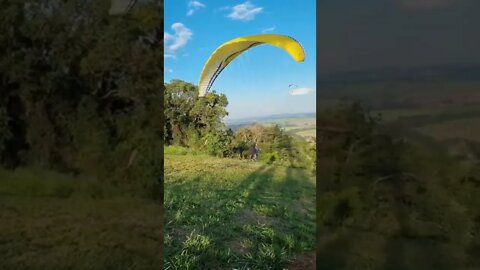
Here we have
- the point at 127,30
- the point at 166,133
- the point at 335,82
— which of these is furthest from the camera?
the point at 166,133

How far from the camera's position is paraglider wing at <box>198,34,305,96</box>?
3920 mm

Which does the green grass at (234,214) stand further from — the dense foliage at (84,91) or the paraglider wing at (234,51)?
the paraglider wing at (234,51)

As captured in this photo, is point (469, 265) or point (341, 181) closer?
point (469, 265)

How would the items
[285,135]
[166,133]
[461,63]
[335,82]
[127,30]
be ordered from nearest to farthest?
[461,63], [335,82], [127,30], [285,135], [166,133]

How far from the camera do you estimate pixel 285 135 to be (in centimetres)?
415

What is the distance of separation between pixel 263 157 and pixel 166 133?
913mm

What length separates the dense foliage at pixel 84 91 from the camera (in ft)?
12.3

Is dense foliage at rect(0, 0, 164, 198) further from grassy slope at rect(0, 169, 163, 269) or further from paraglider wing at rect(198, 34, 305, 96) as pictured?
paraglider wing at rect(198, 34, 305, 96)

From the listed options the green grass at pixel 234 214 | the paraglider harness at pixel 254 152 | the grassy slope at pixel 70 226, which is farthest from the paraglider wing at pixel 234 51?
the grassy slope at pixel 70 226

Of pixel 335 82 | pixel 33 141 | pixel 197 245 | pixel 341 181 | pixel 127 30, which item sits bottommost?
pixel 197 245

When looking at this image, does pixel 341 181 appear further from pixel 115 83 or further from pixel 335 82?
pixel 115 83

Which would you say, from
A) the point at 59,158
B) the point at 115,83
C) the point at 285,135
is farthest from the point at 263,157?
the point at 59,158

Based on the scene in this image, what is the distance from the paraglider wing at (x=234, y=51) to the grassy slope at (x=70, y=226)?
3.89 feet

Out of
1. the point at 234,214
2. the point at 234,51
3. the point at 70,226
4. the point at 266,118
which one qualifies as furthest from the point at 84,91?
the point at 234,214
